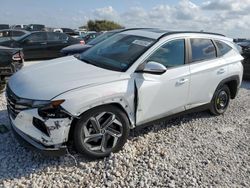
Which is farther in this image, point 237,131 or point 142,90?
point 237,131

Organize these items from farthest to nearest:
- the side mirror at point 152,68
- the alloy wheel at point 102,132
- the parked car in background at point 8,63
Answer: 1. the parked car in background at point 8,63
2. the side mirror at point 152,68
3. the alloy wheel at point 102,132

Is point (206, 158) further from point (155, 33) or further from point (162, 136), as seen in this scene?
point (155, 33)

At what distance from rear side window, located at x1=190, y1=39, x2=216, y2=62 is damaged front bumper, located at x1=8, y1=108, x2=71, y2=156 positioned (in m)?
2.52

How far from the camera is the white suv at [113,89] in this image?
3340 millimetres

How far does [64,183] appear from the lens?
→ 3279 millimetres

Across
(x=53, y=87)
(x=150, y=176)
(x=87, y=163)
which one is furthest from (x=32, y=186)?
(x=150, y=176)

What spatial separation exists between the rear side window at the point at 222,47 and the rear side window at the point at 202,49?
16 centimetres

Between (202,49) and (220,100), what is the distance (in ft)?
3.90

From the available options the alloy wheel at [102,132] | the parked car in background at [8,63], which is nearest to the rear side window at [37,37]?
the parked car in background at [8,63]

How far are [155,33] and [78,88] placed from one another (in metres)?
1.86

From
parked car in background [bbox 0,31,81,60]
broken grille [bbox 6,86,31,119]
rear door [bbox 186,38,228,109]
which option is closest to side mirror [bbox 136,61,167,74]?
rear door [bbox 186,38,228,109]

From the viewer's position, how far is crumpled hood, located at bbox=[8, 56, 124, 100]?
11.1ft

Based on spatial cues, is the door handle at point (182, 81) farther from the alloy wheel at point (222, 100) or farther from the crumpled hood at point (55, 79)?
the alloy wheel at point (222, 100)

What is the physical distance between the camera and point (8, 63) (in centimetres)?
646
